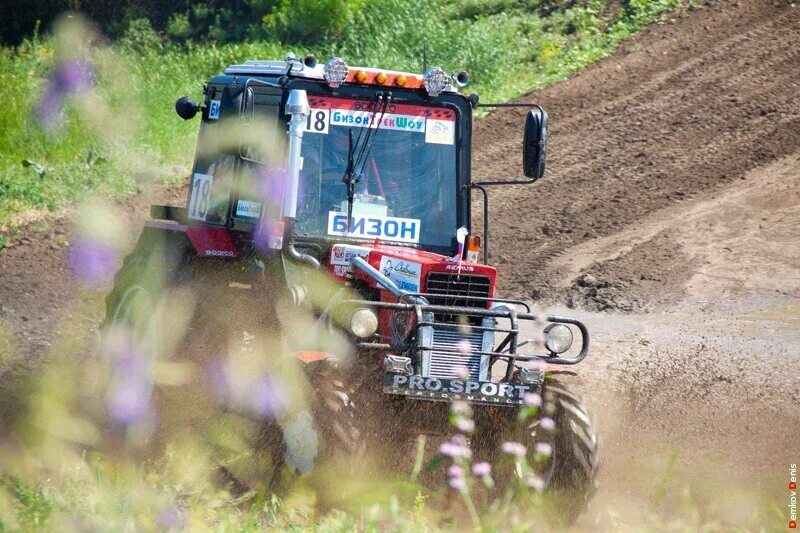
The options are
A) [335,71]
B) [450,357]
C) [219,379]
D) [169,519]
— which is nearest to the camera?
[169,519]

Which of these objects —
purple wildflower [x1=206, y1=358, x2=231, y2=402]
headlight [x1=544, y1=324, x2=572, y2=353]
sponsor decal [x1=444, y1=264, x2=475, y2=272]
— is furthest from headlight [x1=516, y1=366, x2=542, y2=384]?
purple wildflower [x1=206, y1=358, x2=231, y2=402]

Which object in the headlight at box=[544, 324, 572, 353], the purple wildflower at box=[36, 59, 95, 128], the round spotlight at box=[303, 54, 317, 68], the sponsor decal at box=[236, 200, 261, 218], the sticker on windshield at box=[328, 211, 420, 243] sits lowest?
the headlight at box=[544, 324, 572, 353]

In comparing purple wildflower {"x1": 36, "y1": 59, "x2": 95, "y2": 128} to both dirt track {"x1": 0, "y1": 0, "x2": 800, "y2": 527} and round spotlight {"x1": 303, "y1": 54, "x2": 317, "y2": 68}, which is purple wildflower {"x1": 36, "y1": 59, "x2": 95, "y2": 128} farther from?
round spotlight {"x1": 303, "y1": 54, "x2": 317, "y2": 68}

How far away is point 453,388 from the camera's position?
600 centimetres

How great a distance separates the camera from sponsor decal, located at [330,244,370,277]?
22.1 feet


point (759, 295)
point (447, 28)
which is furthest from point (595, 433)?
point (447, 28)

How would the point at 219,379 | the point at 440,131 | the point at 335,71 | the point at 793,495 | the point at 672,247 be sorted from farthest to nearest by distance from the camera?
the point at 672,247, the point at 440,131, the point at 335,71, the point at 219,379, the point at 793,495

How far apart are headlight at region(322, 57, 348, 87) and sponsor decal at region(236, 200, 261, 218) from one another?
0.92 meters

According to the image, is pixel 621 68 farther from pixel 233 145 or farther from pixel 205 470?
pixel 205 470

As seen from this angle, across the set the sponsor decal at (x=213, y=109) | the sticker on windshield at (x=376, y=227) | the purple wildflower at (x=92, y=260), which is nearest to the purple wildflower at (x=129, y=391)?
the sticker on windshield at (x=376, y=227)

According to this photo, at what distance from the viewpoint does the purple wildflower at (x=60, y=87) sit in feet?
55.8

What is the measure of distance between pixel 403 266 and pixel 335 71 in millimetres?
1268

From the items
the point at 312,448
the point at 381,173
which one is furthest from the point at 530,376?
the point at 381,173

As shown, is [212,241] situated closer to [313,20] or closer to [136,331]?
[136,331]
